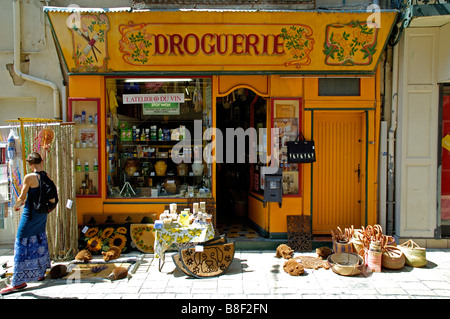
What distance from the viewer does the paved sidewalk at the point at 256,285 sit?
4.99 m

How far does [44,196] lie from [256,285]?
3404 mm

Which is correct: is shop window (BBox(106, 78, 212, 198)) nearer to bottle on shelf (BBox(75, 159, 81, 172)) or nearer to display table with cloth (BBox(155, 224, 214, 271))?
bottle on shelf (BBox(75, 159, 81, 172))

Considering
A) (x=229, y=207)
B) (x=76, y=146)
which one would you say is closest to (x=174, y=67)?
(x=76, y=146)

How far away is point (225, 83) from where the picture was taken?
706 cm

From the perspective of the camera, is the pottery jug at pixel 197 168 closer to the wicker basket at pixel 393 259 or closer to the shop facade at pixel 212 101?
the shop facade at pixel 212 101

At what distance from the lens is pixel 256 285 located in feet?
17.5

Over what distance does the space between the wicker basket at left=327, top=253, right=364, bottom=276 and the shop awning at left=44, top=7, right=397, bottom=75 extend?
3.44 m

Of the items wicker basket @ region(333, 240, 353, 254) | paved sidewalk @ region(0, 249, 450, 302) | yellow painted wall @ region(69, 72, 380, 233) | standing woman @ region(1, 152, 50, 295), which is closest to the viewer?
paved sidewalk @ region(0, 249, 450, 302)

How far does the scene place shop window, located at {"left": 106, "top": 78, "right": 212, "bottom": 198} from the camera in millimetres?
7242

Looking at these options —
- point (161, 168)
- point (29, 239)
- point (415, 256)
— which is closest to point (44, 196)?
point (29, 239)

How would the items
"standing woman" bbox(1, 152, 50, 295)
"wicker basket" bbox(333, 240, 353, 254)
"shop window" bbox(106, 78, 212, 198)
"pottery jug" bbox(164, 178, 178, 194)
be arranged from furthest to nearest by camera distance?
"pottery jug" bbox(164, 178, 178, 194) < "shop window" bbox(106, 78, 212, 198) < "wicker basket" bbox(333, 240, 353, 254) < "standing woman" bbox(1, 152, 50, 295)

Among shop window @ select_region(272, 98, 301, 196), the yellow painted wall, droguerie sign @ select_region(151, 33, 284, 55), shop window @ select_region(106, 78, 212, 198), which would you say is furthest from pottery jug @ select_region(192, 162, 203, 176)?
Result: droguerie sign @ select_region(151, 33, 284, 55)

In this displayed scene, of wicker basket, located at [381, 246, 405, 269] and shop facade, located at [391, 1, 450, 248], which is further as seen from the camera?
shop facade, located at [391, 1, 450, 248]

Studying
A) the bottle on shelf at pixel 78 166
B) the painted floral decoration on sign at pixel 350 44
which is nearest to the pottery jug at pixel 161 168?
the bottle on shelf at pixel 78 166
